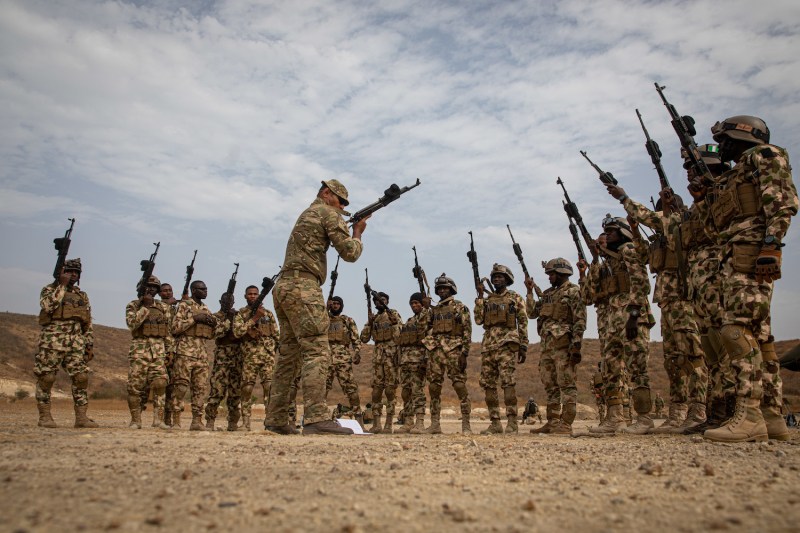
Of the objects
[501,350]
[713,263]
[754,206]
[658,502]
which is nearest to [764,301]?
[754,206]

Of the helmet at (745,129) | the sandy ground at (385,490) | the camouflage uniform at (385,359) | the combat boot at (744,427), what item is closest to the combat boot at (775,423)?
the combat boot at (744,427)

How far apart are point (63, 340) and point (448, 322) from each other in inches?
263

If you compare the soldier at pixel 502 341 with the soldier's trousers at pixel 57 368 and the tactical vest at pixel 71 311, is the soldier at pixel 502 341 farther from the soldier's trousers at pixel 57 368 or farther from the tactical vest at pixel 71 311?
the tactical vest at pixel 71 311

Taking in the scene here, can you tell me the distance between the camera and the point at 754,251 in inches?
204

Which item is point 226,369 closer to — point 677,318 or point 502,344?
point 502,344

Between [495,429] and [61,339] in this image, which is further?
[495,429]

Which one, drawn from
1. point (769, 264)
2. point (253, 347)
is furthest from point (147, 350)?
point (769, 264)

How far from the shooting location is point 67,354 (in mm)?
9008

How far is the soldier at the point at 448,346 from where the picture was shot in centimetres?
1078

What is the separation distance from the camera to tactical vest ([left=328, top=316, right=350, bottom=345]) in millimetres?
13586

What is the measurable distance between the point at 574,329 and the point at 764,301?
3952 millimetres

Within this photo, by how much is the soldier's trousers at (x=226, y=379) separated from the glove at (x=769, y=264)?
8.99m

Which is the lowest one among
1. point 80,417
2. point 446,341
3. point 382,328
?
point 80,417

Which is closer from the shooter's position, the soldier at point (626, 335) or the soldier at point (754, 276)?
the soldier at point (754, 276)
